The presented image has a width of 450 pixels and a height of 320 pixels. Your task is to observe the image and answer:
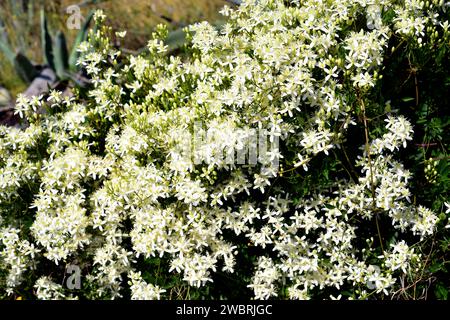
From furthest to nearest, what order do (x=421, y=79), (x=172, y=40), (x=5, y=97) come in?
(x=5, y=97) → (x=172, y=40) → (x=421, y=79)

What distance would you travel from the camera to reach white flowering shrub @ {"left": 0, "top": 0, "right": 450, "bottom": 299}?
133 inches

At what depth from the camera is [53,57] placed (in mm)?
Result: 5777

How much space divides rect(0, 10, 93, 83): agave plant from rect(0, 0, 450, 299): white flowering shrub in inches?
77.6

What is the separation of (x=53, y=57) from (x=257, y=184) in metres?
3.14

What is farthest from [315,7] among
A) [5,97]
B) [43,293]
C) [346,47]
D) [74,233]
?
[5,97]

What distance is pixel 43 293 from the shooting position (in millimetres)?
Answer: 3717

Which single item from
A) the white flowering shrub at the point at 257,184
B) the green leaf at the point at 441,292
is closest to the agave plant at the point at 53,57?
the white flowering shrub at the point at 257,184

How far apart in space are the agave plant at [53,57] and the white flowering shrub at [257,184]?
6.47ft

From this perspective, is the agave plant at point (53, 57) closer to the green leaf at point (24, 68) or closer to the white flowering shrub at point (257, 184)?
the green leaf at point (24, 68)

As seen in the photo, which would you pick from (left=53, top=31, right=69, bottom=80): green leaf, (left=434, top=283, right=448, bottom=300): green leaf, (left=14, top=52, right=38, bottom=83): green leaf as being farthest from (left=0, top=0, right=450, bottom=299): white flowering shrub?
(left=14, top=52, right=38, bottom=83): green leaf

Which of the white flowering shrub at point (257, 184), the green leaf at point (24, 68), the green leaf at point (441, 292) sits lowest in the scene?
the green leaf at point (441, 292)

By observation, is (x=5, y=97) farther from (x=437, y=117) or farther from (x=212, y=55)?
(x=437, y=117)

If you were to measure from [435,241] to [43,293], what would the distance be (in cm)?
234

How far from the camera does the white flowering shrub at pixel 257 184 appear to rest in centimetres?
339
